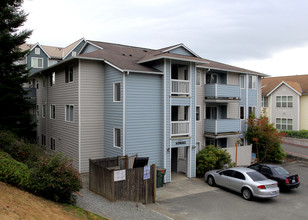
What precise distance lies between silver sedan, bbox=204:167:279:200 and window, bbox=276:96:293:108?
26.2m

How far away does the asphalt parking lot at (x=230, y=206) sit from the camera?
12.0 meters

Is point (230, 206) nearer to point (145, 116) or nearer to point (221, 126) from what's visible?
point (145, 116)

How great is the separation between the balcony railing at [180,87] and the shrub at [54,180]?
949 cm

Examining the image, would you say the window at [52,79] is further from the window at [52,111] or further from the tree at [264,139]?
the tree at [264,139]

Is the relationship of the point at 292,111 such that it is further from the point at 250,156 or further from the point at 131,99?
the point at 131,99

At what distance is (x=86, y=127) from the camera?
18125 millimetres

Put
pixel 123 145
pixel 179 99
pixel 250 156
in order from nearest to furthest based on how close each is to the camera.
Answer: pixel 123 145
pixel 179 99
pixel 250 156

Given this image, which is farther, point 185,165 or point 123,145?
point 185,165

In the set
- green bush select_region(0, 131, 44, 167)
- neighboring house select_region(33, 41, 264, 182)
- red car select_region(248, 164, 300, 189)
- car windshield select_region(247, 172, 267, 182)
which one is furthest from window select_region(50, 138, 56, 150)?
red car select_region(248, 164, 300, 189)

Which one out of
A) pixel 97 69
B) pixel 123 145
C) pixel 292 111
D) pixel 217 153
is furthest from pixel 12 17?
pixel 292 111

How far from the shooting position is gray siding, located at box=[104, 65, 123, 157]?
16.7 metres

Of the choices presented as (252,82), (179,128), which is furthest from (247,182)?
(252,82)

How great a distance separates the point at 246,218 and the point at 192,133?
7459 mm

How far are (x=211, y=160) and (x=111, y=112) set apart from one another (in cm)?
779
